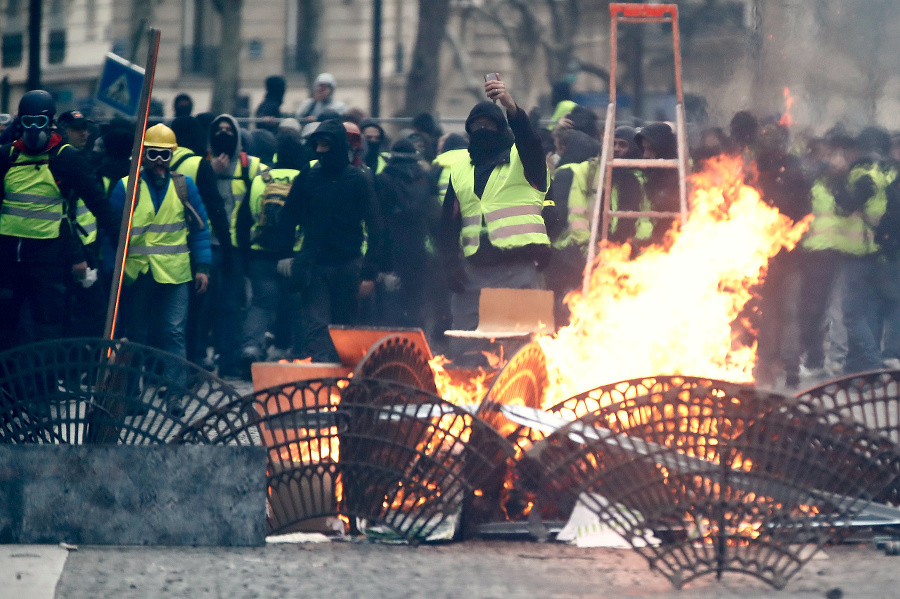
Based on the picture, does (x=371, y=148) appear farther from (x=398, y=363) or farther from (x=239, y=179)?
(x=398, y=363)

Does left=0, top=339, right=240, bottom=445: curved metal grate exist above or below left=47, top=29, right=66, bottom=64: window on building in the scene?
below

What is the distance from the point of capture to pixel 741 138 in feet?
36.4

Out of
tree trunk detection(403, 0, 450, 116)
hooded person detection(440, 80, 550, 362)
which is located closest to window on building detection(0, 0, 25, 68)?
tree trunk detection(403, 0, 450, 116)

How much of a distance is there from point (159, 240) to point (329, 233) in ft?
4.32

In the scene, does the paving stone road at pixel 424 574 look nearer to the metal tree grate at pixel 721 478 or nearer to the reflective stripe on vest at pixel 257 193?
the metal tree grate at pixel 721 478

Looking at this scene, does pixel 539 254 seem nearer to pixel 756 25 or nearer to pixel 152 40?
pixel 152 40

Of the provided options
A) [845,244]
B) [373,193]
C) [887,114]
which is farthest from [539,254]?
[887,114]

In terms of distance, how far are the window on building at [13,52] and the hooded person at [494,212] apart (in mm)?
31241

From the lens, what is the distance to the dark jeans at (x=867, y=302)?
12164 mm

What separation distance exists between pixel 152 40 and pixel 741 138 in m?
5.58

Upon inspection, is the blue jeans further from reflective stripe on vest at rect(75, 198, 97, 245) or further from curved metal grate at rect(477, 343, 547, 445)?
curved metal grate at rect(477, 343, 547, 445)

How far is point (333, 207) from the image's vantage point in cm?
1049

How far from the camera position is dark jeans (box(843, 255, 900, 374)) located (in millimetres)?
12164

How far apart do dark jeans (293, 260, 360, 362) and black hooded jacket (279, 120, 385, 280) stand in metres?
0.08
